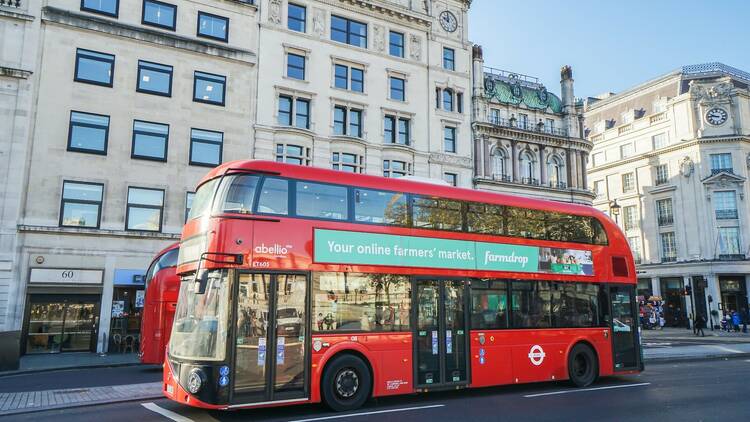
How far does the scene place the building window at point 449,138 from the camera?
3653 centimetres

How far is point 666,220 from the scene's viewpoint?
5325 cm

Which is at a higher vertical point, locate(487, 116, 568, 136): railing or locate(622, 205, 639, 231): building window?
locate(487, 116, 568, 136): railing

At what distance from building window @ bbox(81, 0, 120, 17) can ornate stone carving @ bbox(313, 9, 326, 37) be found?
427 inches

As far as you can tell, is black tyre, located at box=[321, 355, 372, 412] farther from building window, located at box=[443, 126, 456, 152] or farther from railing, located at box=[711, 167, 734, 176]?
railing, located at box=[711, 167, 734, 176]

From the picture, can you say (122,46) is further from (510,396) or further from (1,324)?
(510,396)

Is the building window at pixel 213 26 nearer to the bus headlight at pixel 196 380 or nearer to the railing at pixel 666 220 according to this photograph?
the bus headlight at pixel 196 380

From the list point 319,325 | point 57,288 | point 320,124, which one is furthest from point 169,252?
point 320,124

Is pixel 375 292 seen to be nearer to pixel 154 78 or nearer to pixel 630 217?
pixel 154 78

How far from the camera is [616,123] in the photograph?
2402 inches

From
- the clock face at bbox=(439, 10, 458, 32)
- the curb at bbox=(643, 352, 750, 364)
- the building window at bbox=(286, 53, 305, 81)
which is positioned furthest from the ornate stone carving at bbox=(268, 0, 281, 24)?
the curb at bbox=(643, 352, 750, 364)

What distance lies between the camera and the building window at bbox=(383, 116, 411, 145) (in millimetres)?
34000

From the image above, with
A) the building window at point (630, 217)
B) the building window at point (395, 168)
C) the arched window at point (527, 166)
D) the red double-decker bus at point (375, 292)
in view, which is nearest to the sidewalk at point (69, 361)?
the red double-decker bus at point (375, 292)

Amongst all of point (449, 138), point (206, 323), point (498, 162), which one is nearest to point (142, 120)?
point (449, 138)

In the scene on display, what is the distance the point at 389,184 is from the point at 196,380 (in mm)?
5473
